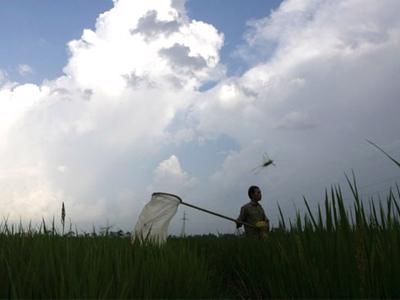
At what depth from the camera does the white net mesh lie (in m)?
6.82

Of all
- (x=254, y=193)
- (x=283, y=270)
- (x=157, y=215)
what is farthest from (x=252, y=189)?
(x=283, y=270)

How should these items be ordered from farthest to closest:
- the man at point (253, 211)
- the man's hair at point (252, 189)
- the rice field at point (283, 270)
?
the man's hair at point (252, 189) < the man at point (253, 211) < the rice field at point (283, 270)

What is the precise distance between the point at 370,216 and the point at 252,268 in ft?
6.27

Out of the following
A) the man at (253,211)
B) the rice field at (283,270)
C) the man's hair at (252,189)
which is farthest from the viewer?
the man's hair at (252,189)

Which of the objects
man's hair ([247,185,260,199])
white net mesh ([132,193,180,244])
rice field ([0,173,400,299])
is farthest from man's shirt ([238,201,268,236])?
rice field ([0,173,400,299])

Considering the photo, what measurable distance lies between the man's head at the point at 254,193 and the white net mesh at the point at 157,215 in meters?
2.28

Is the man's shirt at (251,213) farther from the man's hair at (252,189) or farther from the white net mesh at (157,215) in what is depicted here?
the white net mesh at (157,215)

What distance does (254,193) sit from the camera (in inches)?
349

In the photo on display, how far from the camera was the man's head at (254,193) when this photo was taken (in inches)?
348

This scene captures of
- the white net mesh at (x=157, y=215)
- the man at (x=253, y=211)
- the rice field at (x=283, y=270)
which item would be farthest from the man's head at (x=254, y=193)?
the rice field at (x=283, y=270)

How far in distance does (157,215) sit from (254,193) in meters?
2.54

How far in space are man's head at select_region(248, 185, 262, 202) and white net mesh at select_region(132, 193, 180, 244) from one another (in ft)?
7.47

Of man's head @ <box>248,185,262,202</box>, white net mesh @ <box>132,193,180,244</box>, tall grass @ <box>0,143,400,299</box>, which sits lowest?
tall grass @ <box>0,143,400,299</box>

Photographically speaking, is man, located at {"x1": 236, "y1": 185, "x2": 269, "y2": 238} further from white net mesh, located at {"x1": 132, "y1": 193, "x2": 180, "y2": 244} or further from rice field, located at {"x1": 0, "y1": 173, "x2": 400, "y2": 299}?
rice field, located at {"x1": 0, "y1": 173, "x2": 400, "y2": 299}
